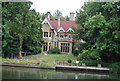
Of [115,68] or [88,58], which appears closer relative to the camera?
[115,68]

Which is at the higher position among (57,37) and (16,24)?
(16,24)

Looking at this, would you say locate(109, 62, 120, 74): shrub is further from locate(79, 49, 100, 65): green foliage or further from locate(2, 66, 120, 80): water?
locate(79, 49, 100, 65): green foliage

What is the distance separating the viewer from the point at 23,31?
2947cm

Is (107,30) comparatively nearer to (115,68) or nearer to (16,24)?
(115,68)

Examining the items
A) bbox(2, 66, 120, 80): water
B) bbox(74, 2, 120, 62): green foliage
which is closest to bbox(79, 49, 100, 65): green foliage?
bbox(74, 2, 120, 62): green foliage

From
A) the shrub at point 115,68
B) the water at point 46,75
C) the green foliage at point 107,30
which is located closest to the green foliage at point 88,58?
the green foliage at point 107,30

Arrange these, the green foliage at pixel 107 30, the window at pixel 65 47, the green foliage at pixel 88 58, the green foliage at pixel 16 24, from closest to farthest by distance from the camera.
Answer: the green foliage at pixel 107 30, the green foliage at pixel 88 58, the green foliage at pixel 16 24, the window at pixel 65 47

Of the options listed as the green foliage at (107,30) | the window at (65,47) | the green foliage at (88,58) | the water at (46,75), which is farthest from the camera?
the window at (65,47)

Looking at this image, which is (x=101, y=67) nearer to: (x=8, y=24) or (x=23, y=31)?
(x=23, y=31)

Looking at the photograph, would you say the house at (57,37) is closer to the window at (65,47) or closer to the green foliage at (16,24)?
the window at (65,47)

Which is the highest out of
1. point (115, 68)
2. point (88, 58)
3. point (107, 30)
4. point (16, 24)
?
point (16, 24)

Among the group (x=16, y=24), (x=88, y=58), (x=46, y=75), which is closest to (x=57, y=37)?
(x=16, y=24)

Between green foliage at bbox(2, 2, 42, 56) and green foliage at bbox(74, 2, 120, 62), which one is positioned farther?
green foliage at bbox(2, 2, 42, 56)

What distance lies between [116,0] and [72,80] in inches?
435
